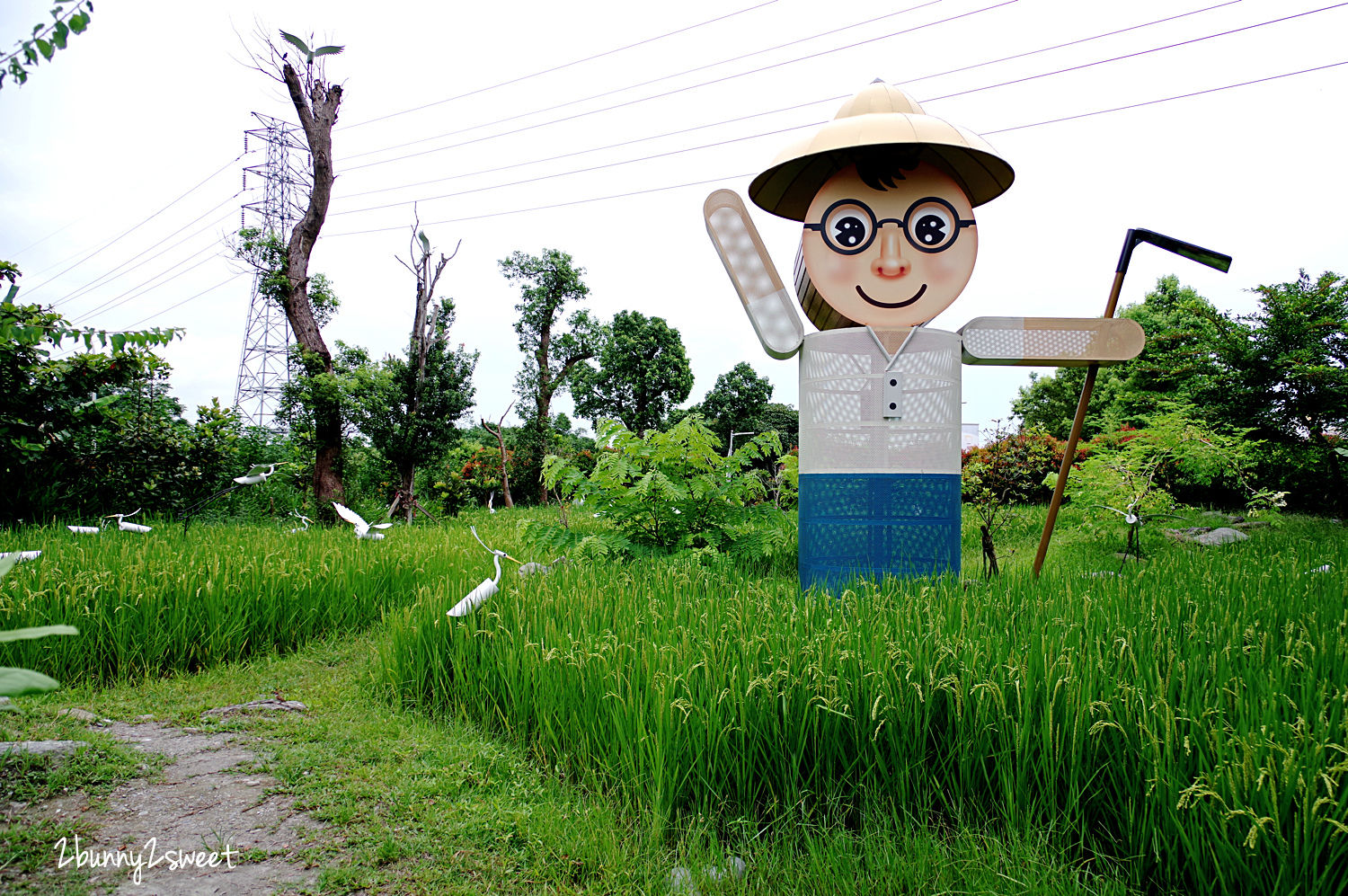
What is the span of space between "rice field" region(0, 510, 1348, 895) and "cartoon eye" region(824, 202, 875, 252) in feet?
6.79

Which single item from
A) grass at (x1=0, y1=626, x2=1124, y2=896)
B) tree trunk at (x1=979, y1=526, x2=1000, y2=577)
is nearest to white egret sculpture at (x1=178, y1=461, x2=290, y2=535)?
grass at (x1=0, y1=626, x2=1124, y2=896)

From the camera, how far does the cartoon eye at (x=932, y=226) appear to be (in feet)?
14.3

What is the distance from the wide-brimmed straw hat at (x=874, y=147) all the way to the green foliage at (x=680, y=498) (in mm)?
1590

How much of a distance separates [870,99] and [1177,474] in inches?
304

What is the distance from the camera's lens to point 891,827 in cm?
220


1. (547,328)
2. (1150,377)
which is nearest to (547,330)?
(547,328)

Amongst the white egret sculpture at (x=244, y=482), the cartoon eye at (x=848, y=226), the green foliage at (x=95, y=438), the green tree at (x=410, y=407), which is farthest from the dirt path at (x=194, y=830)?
the green tree at (x=410, y=407)

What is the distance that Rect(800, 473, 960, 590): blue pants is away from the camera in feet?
13.9

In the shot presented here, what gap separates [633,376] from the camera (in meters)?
17.8

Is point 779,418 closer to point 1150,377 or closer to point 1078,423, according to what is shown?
point 1150,377

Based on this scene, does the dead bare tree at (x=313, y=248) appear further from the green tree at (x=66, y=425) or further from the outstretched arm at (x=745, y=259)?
the outstretched arm at (x=745, y=259)

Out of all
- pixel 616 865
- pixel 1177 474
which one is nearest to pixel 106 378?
pixel 616 865

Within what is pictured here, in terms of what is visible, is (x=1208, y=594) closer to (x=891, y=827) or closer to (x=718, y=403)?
(x=891, y=827)

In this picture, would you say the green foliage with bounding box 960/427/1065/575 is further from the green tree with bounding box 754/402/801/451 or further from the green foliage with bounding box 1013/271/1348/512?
the green tree with bounding box 754/402/801/451
